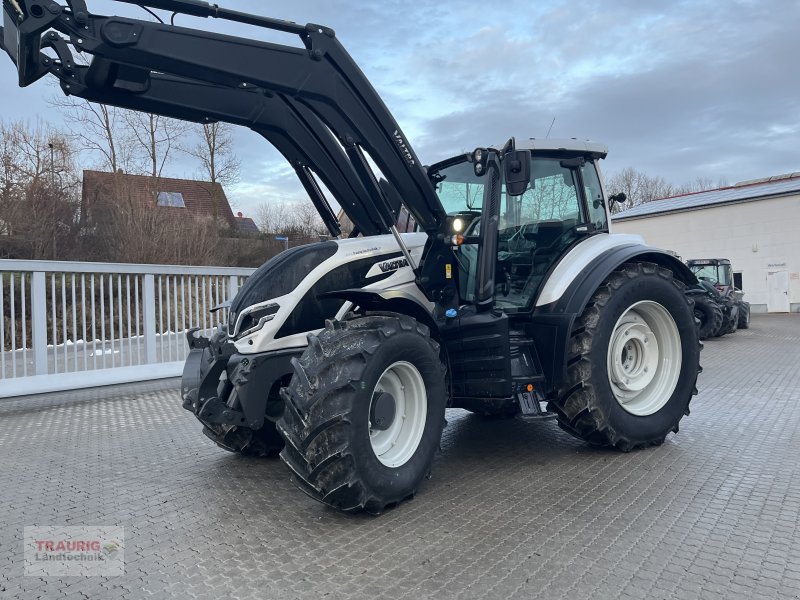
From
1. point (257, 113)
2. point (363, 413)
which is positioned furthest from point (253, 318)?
point (257, 113)

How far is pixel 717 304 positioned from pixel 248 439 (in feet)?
45.8

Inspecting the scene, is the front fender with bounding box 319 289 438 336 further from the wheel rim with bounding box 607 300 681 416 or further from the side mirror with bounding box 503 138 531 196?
the wheel rim with bounding box 607 300 681 416

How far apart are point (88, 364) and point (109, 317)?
65 centimetres

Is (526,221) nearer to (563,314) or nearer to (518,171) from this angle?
(518,171)

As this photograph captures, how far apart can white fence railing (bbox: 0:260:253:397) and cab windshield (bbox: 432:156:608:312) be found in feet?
16.4

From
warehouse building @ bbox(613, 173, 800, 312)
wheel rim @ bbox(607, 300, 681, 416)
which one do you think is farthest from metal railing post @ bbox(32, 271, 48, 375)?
warehouse building @ bbox(613, 173, 800, 312)

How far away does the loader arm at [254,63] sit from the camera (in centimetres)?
296

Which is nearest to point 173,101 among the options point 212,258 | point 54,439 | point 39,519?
point 39,519

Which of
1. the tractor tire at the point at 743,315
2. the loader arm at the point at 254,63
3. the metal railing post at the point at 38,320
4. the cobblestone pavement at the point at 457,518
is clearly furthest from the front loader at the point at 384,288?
the tractor tire at the point at 743,315

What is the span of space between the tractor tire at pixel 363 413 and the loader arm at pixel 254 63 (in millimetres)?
1017

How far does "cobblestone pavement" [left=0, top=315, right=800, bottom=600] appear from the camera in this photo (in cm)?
271

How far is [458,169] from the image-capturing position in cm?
502

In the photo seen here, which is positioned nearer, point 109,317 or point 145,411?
point 145,411

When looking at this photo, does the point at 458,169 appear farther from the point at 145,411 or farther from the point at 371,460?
the point at 145,411
